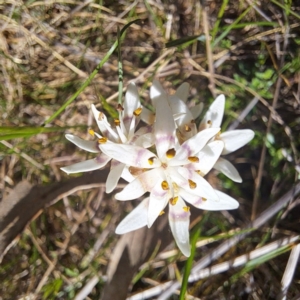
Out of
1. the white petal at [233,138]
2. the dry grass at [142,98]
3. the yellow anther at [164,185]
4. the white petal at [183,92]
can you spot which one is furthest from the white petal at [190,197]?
the dry grass at [142,98]

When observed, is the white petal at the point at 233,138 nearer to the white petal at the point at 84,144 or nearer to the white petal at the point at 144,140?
the white petal at the point at 144,140

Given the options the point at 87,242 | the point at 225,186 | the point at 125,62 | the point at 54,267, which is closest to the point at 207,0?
the point at 125,62

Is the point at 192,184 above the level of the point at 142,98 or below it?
above

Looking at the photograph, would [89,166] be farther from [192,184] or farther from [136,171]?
[192,184]

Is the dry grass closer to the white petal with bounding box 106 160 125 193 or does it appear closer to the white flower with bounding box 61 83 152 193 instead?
the white flower with bounding box 61 83 152 193

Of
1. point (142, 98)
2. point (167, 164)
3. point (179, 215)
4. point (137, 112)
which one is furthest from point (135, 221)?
point (142, 98)

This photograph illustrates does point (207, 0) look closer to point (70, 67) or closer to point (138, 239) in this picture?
point (70, 67)

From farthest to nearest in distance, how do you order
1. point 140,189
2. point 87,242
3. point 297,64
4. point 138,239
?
point 87,242 → point 297,64 → point 138,239 → point 140,189
